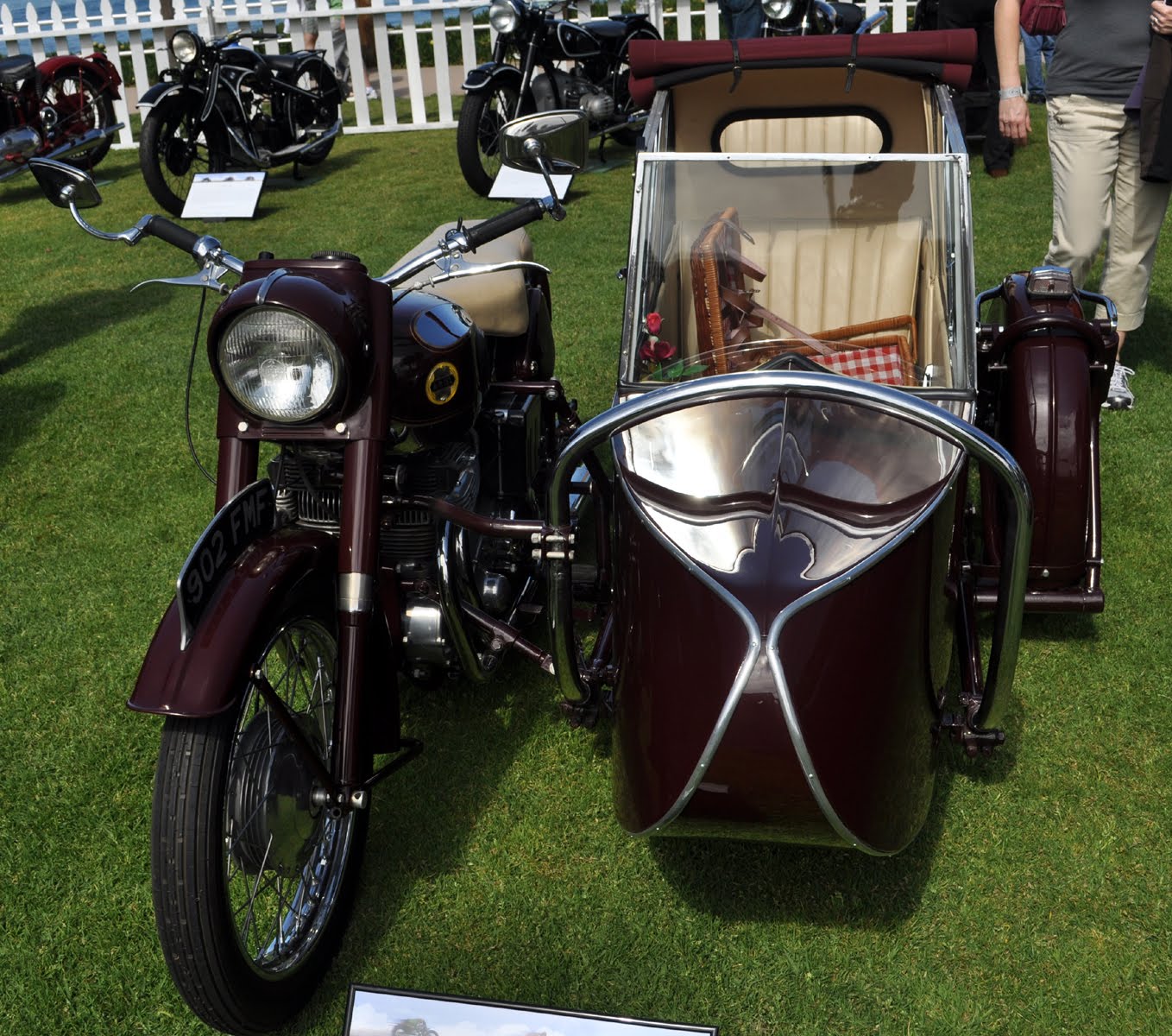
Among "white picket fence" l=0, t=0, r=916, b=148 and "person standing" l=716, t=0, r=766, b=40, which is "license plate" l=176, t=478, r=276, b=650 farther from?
"white picket fence" l=0, t=0, r=916, b=148

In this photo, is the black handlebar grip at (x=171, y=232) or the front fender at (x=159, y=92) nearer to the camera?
the black handlebar grip at (x=171, y=232)

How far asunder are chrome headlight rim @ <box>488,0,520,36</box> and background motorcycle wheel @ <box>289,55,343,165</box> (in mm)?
1603

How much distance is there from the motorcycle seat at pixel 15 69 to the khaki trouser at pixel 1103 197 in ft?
24.9

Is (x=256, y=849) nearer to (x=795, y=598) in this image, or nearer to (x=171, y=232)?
(x=795, y=598)

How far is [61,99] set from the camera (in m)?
9.79

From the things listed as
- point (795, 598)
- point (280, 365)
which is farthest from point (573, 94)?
point (795, 598)

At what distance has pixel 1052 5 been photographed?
4402mm

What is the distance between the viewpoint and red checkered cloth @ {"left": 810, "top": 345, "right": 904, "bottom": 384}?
275cm

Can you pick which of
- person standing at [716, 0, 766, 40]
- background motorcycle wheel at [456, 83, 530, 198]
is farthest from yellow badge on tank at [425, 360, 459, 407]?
person standing at [716, 0, 766, 40]

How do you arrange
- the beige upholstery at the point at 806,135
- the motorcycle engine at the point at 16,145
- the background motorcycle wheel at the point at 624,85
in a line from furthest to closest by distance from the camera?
the background motorcycle wheel at the point at 624,85 → the motorcycle engine at the point at 16,145 → the beige upholstery at the point at 806,135

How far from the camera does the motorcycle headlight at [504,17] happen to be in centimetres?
848

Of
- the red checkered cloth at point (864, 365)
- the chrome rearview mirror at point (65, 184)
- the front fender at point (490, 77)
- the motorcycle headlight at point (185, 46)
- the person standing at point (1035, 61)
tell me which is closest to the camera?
the chrome rearview mirror at point (65, 184)

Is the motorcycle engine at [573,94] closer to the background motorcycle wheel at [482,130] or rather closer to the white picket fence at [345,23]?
the background motorcycle wheel at [482,130]

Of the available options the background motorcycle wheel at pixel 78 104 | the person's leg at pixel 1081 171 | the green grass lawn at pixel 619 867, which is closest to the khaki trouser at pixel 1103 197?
the person's leg at pixel 1081 171
